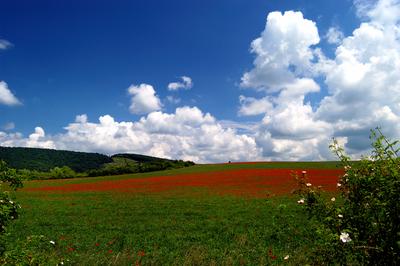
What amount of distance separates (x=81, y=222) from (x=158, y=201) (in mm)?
10178

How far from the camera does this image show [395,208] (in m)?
3.31

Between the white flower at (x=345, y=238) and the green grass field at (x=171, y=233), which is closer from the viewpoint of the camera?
the white flower at (x=345, y=238)

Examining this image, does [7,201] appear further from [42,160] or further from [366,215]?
[42,160]

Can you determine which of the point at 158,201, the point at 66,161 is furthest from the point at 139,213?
the point at 66,161

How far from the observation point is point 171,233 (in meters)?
17.5

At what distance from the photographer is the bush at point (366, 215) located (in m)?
3.31

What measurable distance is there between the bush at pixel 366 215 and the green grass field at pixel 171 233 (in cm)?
69

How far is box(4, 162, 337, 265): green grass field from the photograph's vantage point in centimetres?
1164

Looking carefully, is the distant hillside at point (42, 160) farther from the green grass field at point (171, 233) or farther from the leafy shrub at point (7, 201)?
the leafy shrub at point (7, 201)

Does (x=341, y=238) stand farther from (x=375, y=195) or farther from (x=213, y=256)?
(x=213, y=256)

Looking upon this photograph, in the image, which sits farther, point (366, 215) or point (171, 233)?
point (171, 233)

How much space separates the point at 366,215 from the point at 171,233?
14.9m

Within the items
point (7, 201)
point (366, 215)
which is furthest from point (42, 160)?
point (366, 215)

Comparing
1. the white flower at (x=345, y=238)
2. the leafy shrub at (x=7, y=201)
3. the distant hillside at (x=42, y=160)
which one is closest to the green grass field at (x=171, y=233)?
the leafy shrub at (x=7, y=201)
